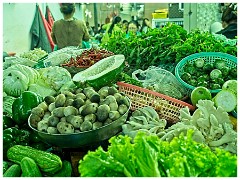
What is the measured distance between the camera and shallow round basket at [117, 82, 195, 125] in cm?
286

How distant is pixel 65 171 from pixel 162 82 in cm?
144

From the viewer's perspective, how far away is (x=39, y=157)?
7.45 feet

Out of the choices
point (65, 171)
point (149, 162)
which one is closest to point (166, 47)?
point (65, 171)

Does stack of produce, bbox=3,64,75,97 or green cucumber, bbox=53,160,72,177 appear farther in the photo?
stack of produce, bbox=3,64,75,97

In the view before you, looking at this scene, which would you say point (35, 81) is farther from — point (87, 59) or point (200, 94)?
point (200, 94)

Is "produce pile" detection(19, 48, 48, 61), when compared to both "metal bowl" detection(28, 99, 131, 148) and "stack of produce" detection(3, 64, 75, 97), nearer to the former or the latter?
"stack of produce" detection(3, 64, 75, 97)

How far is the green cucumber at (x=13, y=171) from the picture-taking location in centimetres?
218

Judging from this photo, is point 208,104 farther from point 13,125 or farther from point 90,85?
point 13,125

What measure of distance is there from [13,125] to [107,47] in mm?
2097

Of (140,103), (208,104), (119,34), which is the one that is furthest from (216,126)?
(119,34)

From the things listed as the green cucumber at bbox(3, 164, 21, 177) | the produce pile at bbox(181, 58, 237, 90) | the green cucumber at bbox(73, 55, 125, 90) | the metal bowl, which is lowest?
the green cucumber at bbox(3, 164, 21, 177)

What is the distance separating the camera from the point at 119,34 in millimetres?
4605

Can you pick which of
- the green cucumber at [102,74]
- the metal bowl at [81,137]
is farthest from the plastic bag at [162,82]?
the metal bowl at [81,137]

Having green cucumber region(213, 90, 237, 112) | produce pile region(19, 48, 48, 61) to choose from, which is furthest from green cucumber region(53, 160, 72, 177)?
produce pile region(19, 48, 48, 61)
